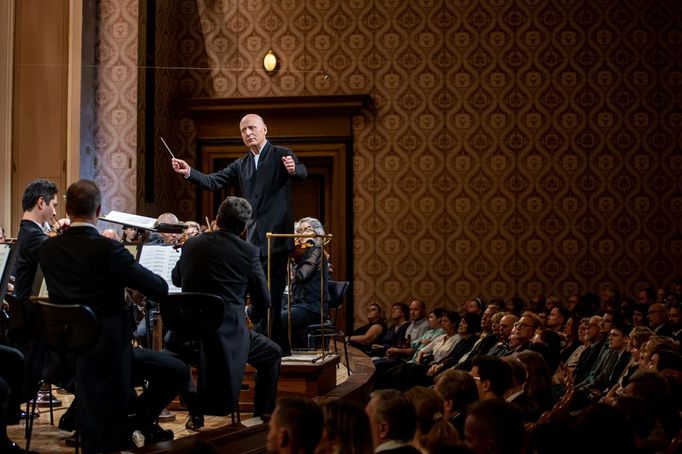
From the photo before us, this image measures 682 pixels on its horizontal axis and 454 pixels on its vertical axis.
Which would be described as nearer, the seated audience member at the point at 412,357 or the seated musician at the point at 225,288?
the seated musician at the point at 225,288

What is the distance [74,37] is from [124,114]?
926 millimetres

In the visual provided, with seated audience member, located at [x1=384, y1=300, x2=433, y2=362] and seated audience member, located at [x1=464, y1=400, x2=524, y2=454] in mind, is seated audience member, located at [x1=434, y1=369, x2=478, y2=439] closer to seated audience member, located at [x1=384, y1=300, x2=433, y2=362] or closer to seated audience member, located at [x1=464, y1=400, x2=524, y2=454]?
seated audience member, located at [x1=464, y1=400, x2=524, y2=454]

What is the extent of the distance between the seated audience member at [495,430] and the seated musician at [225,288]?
1.65 metres

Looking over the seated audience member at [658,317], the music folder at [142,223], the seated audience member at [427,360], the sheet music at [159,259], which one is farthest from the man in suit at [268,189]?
the seated audience member at [658,317]

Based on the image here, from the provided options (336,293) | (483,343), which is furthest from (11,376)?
(483,343)

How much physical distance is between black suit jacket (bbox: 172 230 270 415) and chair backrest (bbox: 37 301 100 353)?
754 mm

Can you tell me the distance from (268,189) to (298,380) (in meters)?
1.13

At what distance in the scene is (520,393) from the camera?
4395 millimetres

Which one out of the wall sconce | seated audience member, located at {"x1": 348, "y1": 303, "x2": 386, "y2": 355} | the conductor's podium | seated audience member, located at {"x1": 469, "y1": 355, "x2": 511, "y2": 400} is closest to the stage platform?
the conductor's podium

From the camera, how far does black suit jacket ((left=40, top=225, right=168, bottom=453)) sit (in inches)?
135

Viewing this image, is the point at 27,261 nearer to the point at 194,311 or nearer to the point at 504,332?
the point at 194,311

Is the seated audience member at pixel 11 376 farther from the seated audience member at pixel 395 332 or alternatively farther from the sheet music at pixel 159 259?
the seated audience member at pixel 395 332

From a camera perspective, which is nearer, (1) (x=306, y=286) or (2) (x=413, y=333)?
(1) (x=306, y=286)

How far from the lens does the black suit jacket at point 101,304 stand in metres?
3.44
